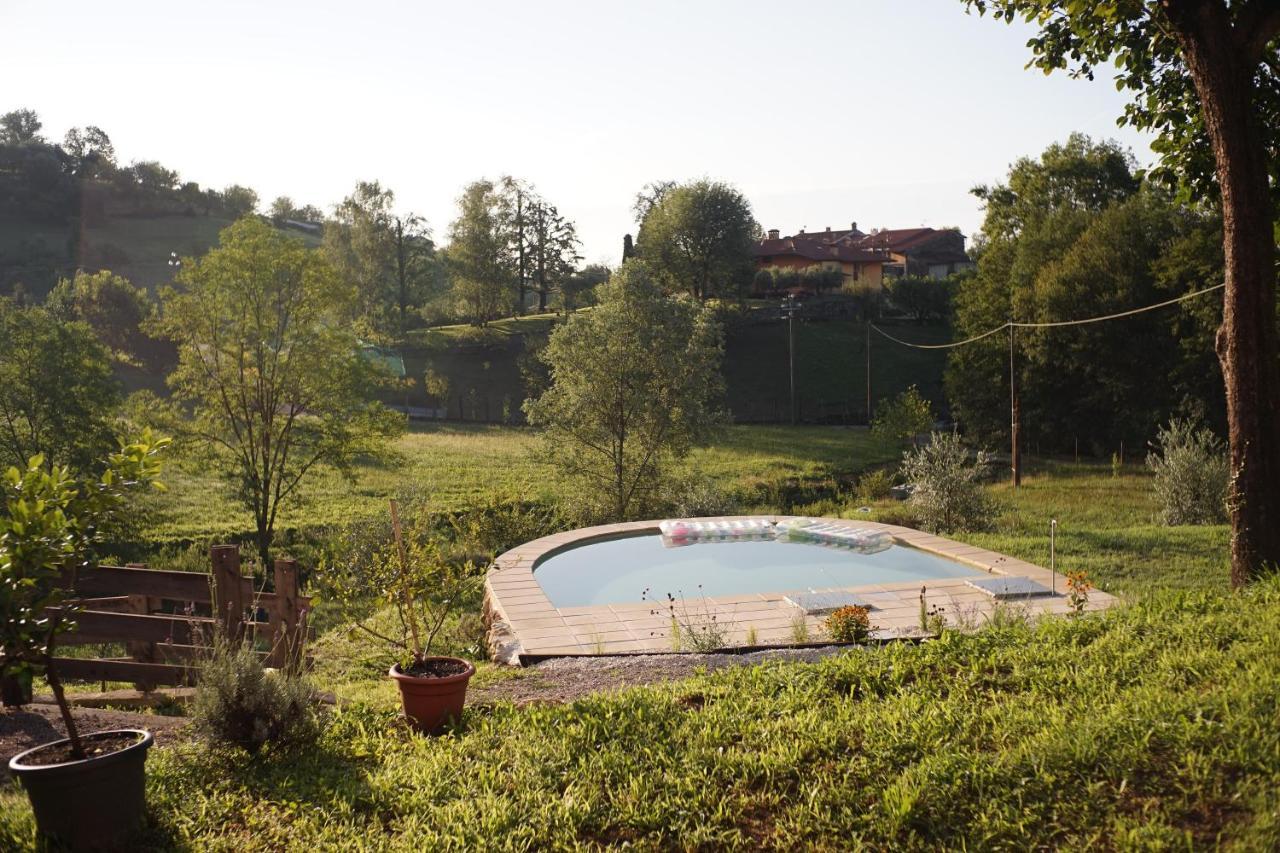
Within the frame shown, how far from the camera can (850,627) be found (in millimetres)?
7109

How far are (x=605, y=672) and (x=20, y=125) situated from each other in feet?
297

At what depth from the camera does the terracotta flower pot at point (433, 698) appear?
16.5ft

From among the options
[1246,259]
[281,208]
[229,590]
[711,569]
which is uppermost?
[281,208]

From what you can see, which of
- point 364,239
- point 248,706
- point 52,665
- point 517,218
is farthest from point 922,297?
point 52,665

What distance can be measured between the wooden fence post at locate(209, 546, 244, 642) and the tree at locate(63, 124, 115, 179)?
73506mm

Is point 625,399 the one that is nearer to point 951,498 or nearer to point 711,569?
point 951,498

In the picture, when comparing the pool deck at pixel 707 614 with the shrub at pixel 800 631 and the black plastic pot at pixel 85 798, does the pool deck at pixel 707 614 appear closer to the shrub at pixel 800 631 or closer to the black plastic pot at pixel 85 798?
the shrub at pixel 800 631

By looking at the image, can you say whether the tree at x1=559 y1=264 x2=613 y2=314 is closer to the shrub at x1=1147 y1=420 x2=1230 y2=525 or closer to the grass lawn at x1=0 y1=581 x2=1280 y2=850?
the shrub at x1=1147 y1=420 x2=1230 y2=525

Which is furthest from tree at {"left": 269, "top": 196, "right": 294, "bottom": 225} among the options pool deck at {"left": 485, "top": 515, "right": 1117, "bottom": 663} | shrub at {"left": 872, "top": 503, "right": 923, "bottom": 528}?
pool deck at {"left": 485, "top": 515, "right": 1117, "bottom": 663}

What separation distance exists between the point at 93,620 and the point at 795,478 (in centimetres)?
2055

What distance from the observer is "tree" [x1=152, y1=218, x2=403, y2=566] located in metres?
18.9

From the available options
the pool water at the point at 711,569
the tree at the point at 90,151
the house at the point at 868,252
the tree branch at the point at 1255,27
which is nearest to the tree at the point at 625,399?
the pool water at the point at 711,569

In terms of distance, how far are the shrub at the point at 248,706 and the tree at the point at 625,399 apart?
14.7m

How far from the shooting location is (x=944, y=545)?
37.2 feet
